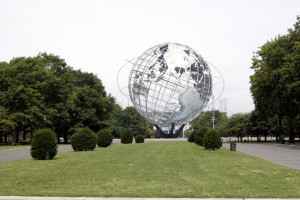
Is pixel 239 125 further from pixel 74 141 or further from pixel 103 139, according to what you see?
pixel 74 141

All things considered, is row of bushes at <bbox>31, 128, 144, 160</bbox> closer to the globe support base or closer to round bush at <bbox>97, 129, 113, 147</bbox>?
round bush at <bbox>97, 129, 113, 147</bbox>

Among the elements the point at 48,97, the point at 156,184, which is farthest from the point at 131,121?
the point at 156,184

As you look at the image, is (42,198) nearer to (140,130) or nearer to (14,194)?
(14,194)

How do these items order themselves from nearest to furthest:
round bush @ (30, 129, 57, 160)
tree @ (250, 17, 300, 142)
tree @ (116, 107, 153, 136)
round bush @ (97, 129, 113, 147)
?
round bush @ (30, 129, 57, 160), tree @ (250, 17, 300, 142), round bush @ (97, 129, 113, 147), tree @ (116, 107, 153, 136)

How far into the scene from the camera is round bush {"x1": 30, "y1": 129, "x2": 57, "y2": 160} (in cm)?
2308

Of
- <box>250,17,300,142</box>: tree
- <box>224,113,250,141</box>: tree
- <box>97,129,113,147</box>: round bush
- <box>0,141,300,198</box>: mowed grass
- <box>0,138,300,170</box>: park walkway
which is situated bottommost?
<box>0,138,300,170</box>: park walkway

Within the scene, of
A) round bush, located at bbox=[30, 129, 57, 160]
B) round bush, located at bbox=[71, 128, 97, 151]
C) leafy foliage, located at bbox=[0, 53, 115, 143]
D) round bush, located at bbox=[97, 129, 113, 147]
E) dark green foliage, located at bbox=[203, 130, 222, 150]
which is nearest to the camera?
round bush, located at bbox=[30, 129, 57, 160]

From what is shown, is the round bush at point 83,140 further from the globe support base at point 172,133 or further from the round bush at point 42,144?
the globe support base at point 172,133

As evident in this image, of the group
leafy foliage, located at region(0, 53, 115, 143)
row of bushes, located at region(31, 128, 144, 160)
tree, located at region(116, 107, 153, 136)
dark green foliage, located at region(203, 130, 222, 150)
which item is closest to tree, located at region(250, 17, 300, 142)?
dark green foliage, located at region(203, 130, 222, 150)

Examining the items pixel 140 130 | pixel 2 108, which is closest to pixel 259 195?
pixel 2 108

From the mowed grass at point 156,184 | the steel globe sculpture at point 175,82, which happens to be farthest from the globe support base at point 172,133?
the mowed grass at point 156,184

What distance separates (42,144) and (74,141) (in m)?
11.0

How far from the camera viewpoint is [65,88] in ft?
212

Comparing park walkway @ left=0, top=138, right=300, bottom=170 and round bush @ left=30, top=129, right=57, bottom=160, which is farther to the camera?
round bush @ left=30, top=129, right=57, bottom=160
